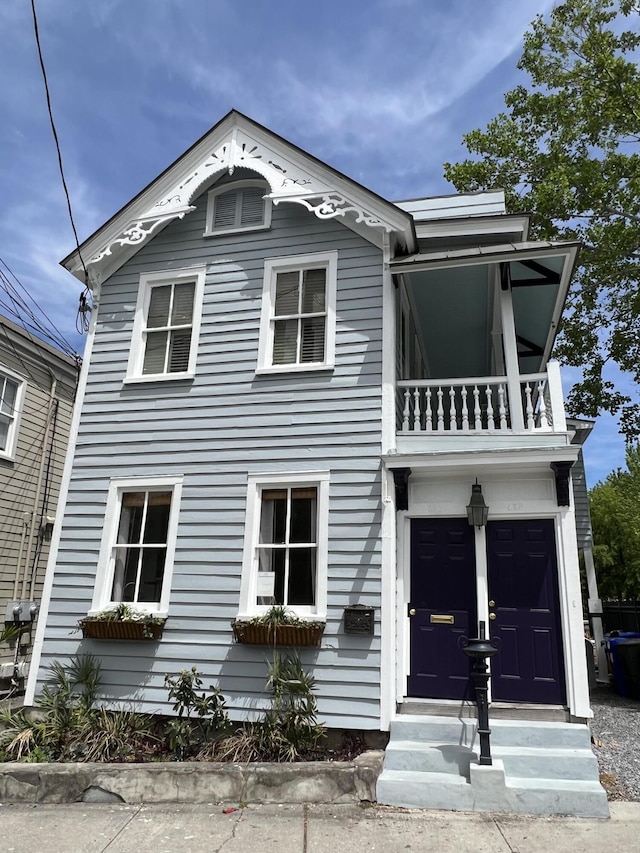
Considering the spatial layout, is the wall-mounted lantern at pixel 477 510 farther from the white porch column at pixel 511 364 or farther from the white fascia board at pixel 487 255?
the white fascia board at pixel 487 255

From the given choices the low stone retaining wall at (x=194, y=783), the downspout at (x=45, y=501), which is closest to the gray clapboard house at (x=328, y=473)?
the low stone retaining wall at (x=194, y=783)

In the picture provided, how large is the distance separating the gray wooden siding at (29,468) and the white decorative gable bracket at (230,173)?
372 centimetres

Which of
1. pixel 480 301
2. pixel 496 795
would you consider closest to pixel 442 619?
pixel 496 795

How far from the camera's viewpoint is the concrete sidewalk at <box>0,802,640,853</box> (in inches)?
177

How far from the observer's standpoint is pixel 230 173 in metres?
8.12

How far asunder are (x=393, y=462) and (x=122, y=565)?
369cm

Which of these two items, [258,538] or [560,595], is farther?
[258,538]

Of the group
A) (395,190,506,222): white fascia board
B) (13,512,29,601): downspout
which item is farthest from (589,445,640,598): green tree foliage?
(13,512,29,601): downspout

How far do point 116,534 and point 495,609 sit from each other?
15.4ft

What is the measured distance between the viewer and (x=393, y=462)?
6742mm

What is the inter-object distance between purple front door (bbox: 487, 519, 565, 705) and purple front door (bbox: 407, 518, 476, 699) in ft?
0.90

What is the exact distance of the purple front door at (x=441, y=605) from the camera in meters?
6.40

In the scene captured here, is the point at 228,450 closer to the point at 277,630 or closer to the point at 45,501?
the point at 277,630

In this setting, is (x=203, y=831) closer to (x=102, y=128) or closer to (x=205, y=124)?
(x=102, y=128)
